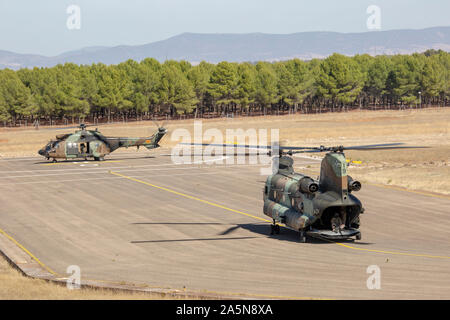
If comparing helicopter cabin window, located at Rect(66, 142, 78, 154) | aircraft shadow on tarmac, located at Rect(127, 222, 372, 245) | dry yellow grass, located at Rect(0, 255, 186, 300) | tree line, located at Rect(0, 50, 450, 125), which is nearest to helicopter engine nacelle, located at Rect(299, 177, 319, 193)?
aircraft shadow on tarmac, located at Rect(127, 222, 372, 245)

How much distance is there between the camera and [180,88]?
15375 cm

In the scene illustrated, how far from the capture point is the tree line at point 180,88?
142625 millimetres

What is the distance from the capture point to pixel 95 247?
2703 cm

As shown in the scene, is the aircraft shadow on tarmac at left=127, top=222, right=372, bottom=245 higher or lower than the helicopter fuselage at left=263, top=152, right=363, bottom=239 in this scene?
lower

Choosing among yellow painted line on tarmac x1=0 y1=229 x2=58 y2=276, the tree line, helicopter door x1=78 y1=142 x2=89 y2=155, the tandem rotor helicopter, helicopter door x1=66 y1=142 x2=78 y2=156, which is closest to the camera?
yellow painted line on tarmac x1=0 y1=229 x2=58 y2=276

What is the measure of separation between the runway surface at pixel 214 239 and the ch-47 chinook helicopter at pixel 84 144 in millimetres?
11380

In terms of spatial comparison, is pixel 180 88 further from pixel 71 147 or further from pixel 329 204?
pixel 329 204

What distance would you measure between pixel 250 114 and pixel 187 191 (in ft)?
435

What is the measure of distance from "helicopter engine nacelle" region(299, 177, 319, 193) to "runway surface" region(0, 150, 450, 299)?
94.9 inches

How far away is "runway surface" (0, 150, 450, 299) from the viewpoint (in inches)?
813

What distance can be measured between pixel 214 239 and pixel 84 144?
120 ft

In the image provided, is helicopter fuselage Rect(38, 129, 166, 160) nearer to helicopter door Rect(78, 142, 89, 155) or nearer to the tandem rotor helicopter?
helicopter door Rect(78, 142, 89, 155)

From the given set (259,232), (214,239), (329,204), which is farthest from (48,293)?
(259,232)

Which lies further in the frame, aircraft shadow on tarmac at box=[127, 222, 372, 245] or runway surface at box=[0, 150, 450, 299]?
aircraft shadow on tarmac at box=[127, 222, 372, 245]
